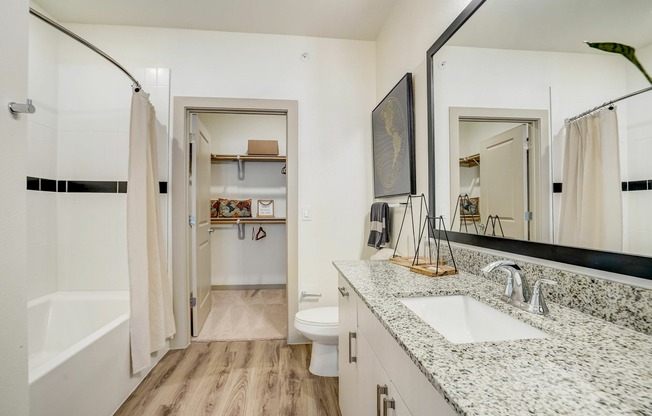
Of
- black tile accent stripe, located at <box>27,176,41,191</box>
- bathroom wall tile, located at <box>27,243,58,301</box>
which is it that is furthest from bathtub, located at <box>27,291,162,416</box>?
black tile accent stripe, located at <box>27,176,41,191</box>

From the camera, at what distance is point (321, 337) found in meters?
1.87

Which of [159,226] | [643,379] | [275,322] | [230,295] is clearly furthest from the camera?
[230,295]

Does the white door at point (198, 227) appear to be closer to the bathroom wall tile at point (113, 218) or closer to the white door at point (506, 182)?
the bathroom wall tile at point (113, 218)

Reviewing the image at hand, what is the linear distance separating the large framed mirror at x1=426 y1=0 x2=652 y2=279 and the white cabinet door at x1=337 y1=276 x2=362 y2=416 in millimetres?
627

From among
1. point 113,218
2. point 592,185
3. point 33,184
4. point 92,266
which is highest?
point 33,184

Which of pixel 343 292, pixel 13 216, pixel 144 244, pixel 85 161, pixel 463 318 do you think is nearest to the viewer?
pixel 13 216

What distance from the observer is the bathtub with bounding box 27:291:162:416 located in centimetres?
122

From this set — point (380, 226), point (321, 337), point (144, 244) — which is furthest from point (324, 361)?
point (144, 244)

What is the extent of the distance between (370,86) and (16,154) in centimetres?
234

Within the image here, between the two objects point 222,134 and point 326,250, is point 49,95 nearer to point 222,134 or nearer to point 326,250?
point 222,134

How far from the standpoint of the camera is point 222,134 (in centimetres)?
386

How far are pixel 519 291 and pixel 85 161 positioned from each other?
2.83 metres

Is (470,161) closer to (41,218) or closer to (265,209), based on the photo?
(41,218)

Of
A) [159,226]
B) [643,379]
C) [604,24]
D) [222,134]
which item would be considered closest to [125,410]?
[159,226]
